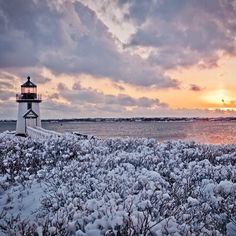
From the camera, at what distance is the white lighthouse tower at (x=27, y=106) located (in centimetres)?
4650

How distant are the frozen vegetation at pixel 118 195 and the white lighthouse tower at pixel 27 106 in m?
34.4

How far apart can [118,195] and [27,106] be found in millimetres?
41452

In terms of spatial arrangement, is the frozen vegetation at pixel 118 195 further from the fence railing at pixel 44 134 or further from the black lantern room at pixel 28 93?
the black lantern room at pixel 28 93

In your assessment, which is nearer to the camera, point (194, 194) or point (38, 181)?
point (194, 194)

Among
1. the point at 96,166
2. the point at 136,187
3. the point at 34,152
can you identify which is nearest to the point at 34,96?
the point at 34,152

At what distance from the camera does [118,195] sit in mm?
7145

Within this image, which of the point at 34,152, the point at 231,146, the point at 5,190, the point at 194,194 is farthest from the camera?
the point at 231,146

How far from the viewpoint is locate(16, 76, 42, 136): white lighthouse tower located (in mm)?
46500

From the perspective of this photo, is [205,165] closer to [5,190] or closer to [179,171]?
[179,171]

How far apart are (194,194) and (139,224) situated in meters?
2.50

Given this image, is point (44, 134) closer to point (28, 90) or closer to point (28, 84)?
point (28, 84)

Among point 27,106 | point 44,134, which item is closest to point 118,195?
point 44,134

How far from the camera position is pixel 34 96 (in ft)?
155

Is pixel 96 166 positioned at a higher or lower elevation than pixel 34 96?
lower
